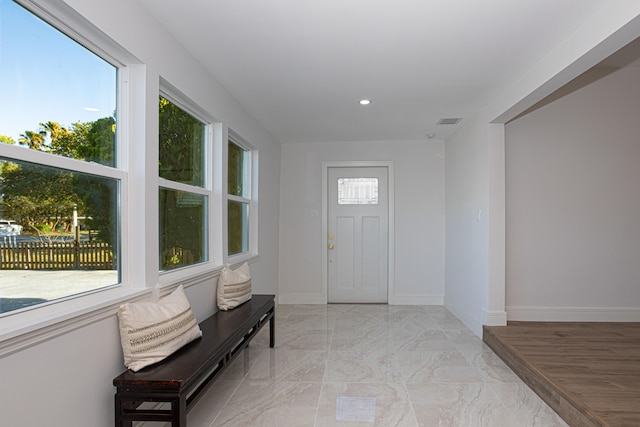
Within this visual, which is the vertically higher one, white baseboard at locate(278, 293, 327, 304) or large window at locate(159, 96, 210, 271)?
large window at locate(159, 96, 210, 271)

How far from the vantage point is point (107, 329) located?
78.2 inches

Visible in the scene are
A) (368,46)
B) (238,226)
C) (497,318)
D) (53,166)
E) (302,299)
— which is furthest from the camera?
(302,299)

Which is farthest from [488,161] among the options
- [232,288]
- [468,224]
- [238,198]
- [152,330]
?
[152,330]

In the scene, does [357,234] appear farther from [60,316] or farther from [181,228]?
[60,316]

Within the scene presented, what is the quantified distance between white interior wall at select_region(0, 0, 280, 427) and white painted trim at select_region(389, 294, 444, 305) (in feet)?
10.9

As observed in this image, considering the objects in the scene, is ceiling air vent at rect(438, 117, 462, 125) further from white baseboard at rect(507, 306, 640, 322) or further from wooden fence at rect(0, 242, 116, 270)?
wooden fence at rect(0, 242, 116, 270)

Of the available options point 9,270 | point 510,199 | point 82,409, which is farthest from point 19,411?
point 510,199

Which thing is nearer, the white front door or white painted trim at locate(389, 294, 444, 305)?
white painted trim at locate(389, 294, 444, 305)

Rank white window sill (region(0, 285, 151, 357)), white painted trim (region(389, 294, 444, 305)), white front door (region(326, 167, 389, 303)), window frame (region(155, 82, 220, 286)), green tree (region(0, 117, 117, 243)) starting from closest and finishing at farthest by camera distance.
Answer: white window sill (region(0, 285, 151, 357)) → green tree (region(0, 117, 117, 243)) → window frame (region(155, 82, 220, 286)) → white painted trim (region(389, 294, 444, 305)) → white front door (region(326, 167, 389, 303))

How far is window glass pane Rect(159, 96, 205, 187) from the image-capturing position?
274 cm

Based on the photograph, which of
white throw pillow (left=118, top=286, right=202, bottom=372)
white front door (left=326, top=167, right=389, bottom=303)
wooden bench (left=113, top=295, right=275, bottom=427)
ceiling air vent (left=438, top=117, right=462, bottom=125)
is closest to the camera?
wooden bench (left=113, top=295, right=275, bottom=427)

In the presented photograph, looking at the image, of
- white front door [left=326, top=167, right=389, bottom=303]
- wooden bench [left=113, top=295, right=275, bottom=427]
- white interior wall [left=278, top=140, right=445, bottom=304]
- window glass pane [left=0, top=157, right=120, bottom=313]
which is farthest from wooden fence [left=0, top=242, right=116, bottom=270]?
white front door [left=326, top=167, right=389, bottom=303]

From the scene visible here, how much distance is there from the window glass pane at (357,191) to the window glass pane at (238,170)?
5.99 ft

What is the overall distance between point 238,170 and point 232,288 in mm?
1457
